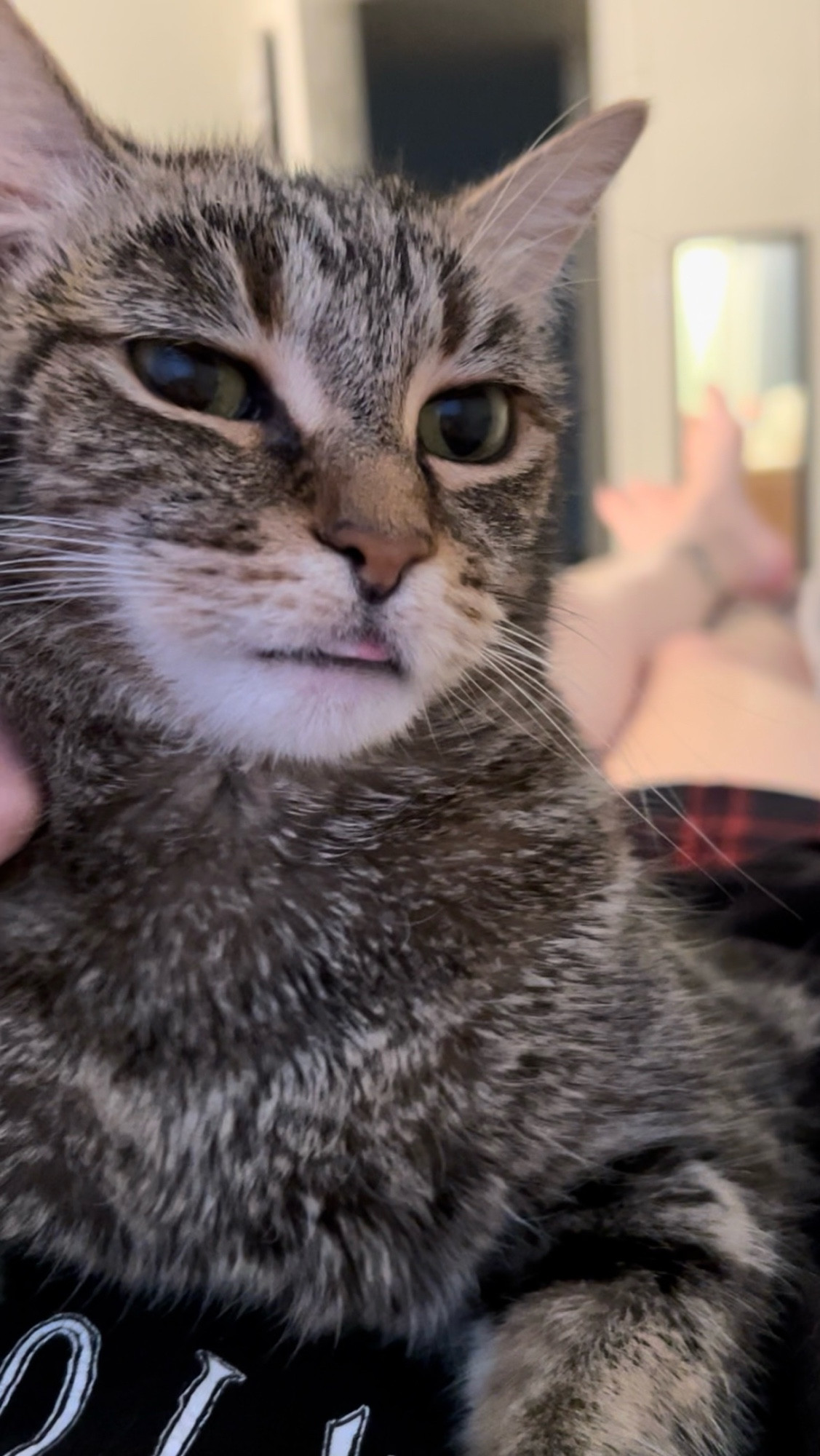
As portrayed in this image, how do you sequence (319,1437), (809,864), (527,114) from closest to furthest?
(319,1437) → (809,864) → (527,114)

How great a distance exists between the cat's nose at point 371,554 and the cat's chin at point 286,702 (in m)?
0.05

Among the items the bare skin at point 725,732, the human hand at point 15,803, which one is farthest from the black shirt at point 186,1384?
the bare skin at point 725,732

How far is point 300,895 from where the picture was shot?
0.71 m

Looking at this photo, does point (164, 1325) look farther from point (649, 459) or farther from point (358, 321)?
point (649, 459)

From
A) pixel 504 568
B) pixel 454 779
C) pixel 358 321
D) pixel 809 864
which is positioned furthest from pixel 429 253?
pixel 809 864

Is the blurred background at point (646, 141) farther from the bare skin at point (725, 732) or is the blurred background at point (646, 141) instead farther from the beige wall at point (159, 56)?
the bare skin at point (725, 732)

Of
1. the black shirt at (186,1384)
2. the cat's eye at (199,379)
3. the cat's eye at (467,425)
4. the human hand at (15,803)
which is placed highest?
the cat's eye at (199,379)

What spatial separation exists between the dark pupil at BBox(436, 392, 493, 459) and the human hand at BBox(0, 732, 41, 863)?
1.22 ft

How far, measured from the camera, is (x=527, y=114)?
308cm

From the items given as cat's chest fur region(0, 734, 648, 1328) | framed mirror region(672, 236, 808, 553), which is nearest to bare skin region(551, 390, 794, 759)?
framed mirror region(672, 236, 808, 553)

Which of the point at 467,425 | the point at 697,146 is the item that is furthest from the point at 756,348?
the point at 467,425

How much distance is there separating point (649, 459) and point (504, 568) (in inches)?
97.7

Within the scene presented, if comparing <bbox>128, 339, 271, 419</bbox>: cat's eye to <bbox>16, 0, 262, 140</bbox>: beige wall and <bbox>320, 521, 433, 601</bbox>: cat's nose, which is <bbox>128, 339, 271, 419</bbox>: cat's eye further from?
<bbox>16, 0, 262, 140</bbox>: beige wall

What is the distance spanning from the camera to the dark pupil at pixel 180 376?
2.25 feet
